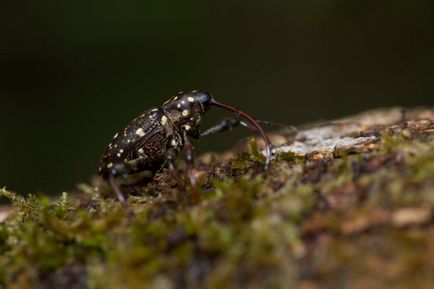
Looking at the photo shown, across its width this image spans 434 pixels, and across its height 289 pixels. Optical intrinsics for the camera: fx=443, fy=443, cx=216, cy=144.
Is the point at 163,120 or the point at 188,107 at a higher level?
the point at 188,107

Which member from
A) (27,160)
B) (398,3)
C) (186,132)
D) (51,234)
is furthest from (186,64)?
(51,234)

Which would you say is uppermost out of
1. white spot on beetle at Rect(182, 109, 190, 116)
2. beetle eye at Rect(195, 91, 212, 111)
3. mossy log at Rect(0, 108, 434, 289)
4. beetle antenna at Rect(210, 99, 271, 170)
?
beetle eye at Rect(195, 91, 212, 111)

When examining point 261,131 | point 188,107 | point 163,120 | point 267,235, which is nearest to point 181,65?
point 188,107

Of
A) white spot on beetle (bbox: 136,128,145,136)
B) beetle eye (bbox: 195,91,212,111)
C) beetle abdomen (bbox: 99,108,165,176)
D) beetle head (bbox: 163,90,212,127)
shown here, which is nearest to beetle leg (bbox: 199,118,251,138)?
beetle head (bbox: 163,90,212,127)

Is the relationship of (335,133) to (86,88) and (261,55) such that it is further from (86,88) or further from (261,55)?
(261,55)

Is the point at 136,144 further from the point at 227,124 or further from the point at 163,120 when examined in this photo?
the point at 227,124

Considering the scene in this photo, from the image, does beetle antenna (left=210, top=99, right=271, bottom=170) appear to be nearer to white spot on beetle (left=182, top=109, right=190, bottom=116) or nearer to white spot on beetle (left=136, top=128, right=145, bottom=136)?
white spot on beetle (left=182, top=109, right=190, bottom=116)
